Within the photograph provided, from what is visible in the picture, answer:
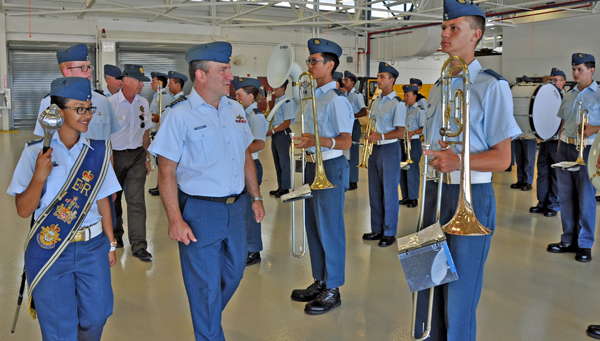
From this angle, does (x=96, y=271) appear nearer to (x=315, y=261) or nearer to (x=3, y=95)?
(x=315, y=261)

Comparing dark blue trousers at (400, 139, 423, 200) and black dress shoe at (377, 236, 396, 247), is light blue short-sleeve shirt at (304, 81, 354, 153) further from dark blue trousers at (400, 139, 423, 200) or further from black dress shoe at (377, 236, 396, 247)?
dark blue trousers at (400, 139, 423, 200)

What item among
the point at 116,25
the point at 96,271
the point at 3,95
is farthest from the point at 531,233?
the point at 3,95

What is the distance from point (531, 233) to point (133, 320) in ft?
15.5

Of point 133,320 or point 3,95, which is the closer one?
point 133,320

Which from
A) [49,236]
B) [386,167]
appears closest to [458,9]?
[49,236]

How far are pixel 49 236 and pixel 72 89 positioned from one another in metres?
0.70

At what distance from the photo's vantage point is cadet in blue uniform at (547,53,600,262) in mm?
4938

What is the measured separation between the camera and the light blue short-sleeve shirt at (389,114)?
5.73 m

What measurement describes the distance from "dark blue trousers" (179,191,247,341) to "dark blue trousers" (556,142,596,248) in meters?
3.90

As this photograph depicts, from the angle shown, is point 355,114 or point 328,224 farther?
point 355,114

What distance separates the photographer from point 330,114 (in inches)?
145

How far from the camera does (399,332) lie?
337 cm

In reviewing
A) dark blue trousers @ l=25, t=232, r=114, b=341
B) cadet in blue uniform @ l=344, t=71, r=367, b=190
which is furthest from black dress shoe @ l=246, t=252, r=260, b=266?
cadet in blue uniform @ l=344, t=71, r=367, b=190

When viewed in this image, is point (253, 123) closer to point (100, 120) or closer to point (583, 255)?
point (100, 120)
